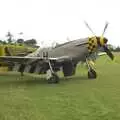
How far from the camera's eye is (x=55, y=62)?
17.2m

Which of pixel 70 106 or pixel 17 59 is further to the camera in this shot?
pixel 17 59

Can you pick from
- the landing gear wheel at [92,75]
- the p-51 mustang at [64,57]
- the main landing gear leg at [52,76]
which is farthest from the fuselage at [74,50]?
the landing gear wheel at [92,75]

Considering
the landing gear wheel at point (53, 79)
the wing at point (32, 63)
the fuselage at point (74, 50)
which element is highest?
the fuselage at point (74, 50)

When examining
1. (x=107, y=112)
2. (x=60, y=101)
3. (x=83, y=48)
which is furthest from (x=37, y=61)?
(x=107, y=112)

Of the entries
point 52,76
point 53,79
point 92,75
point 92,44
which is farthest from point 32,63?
point 92,75

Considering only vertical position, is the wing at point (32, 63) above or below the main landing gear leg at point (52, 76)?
above

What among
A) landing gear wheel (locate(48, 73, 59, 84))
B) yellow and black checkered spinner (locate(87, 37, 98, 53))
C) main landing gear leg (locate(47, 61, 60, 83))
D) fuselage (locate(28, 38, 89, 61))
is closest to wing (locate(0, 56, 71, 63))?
fuselage (locate(28, 38, 89, 61))

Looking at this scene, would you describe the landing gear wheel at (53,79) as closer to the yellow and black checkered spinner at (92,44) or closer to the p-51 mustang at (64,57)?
the p-51 mustang at (64,57)

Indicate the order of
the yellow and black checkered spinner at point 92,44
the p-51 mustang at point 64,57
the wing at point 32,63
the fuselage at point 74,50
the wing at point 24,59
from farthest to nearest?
the fuselage at point 74,50 → the yellow and black checkered spinner at point 92,44 → the p-51 mustang at point 64,57 → the wing at point 32,63 → the wing at point 24,59

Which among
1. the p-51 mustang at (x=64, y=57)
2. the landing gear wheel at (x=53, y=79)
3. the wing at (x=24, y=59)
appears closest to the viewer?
the landing gear wheel at (x=53, y=79)

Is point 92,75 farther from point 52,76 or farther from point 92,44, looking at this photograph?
point 52,76

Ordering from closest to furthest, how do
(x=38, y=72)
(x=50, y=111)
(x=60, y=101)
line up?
(x=50, y=111) → (x=60, y=101) → (x=38, y=72)

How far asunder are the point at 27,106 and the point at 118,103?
244 cm

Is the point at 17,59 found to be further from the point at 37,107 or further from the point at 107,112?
the point at 107,112
